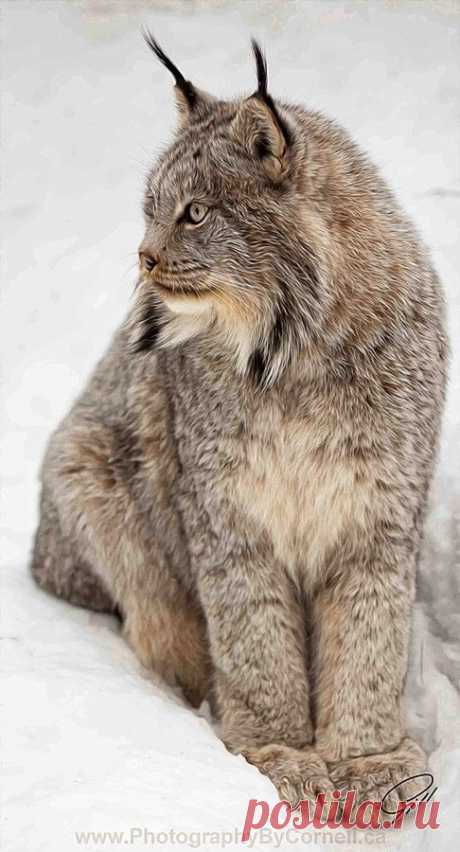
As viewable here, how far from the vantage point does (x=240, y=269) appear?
366 cm

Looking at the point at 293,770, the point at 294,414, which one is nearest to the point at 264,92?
the point at 294,414

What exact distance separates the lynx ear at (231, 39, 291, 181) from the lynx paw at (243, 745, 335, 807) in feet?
6.17

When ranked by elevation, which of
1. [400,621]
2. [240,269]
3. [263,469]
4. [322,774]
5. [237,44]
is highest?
[237,44]

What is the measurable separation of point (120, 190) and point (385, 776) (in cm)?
578

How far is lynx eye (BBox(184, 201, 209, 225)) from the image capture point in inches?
146

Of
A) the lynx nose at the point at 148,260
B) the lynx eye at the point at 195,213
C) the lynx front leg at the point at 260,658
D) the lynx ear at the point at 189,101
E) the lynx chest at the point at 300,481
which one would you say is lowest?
the lynx front leg at the point at 260,658

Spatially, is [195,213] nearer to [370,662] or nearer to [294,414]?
[294,414]

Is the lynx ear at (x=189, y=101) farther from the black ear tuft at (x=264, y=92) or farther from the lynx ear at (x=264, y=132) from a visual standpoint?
the black ear tuft at (x=264, y=92)

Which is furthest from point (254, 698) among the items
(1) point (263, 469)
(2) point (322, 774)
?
(1) point (263, 469)

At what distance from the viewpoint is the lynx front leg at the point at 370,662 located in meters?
3.98

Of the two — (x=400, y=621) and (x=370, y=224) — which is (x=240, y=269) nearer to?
(x=370, y=224)

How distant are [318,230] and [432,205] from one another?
13.4ft

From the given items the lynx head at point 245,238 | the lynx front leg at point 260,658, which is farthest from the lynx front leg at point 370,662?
the lynx head at point 245,238

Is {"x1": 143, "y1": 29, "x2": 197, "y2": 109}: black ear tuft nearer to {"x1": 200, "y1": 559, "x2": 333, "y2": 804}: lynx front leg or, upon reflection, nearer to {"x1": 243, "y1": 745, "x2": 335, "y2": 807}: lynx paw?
{"x1": 200, "y1": 559, "x2": 333, "y2": 804}: lynx front leg
